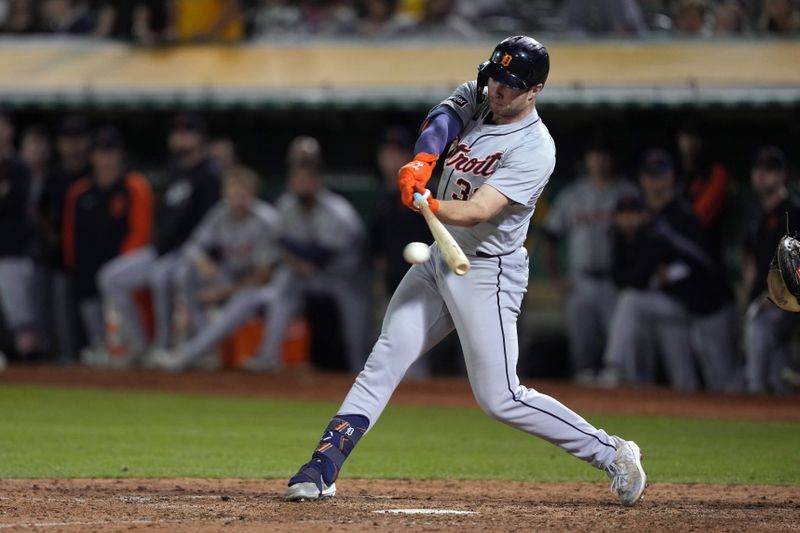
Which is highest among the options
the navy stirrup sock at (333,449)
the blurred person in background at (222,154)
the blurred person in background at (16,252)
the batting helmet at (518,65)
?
the batting helmet at (518,65)

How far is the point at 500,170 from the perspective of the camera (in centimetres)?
474

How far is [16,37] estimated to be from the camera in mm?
12836

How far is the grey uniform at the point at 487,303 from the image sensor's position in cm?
481

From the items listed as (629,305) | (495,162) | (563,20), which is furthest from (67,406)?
(563,20)

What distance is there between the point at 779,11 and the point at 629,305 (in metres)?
2.70

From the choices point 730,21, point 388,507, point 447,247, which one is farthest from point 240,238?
point 447,247

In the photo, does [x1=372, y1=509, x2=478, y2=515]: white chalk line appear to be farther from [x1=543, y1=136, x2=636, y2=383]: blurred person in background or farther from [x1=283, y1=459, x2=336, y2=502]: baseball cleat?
[x1=543, y1=136, x2=636, y2=383]: blurred person in background

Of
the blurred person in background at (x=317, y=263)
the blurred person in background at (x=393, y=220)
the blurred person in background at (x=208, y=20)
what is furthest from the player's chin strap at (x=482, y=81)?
the blurred person in background at (x=208, y=20)

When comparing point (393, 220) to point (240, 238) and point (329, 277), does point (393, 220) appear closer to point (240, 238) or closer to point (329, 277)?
point (329, 277)

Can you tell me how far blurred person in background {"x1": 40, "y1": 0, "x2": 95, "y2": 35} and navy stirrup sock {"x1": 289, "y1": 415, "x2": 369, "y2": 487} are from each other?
8873mm

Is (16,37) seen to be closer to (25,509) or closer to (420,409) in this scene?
(420,409)

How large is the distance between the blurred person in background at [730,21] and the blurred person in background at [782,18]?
261 mm

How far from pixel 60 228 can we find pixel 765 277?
589 cm

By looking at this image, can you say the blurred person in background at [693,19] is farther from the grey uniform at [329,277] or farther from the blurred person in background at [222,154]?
the blurred person in background at [222,154]
